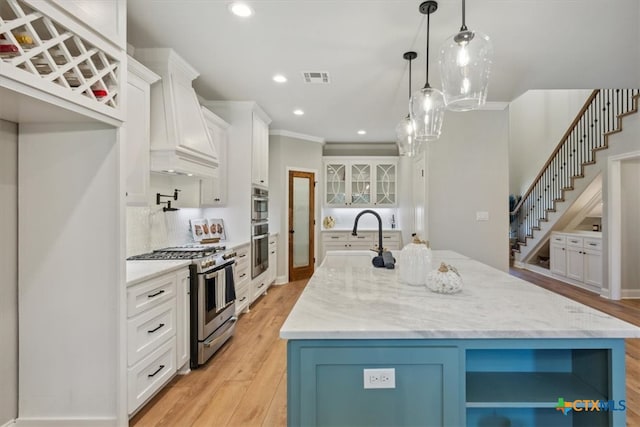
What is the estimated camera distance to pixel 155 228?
313 cm

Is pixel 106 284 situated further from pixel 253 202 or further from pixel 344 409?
pixel 253 202

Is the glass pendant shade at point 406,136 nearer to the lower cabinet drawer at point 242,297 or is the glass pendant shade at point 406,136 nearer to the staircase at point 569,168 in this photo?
the lower cabinet drawer at point 242,297

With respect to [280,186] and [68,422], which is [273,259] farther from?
[68,422]

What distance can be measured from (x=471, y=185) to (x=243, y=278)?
315cm

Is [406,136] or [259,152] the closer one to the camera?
[406,136]

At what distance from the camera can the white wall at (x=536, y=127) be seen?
22.5 ft

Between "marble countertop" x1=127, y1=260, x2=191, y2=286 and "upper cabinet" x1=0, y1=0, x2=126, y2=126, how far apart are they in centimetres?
92

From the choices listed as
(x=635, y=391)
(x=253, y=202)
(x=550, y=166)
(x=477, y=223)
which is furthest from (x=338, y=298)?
(x=550, y=166)

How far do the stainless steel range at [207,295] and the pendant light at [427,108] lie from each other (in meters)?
2.01

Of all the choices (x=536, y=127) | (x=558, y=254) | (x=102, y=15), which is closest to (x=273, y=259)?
(x=102, y=15)

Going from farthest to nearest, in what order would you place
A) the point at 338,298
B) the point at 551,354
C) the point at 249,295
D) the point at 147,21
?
the point at 249,295 → the point at 147,21 → the point at 338,298 → the point at 551,354

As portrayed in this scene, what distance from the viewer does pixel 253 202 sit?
4328mm

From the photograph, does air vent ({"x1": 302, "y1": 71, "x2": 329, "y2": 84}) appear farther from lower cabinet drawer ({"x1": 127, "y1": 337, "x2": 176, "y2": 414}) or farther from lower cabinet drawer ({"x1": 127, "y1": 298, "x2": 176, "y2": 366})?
lower cabinet drawer ({"x1": 127, "y1": 337, "x2": 176, "y2": 414})

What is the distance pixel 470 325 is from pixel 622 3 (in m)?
2.67
